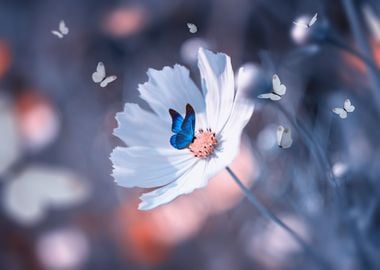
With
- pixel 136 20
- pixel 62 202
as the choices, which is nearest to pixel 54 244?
pixel 62 202

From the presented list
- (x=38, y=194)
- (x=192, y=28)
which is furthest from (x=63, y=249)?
(x=192, y=28)

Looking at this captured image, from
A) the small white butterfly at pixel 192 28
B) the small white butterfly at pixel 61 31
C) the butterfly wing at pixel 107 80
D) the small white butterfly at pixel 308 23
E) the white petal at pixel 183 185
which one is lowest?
the white petal at pixel 183 185

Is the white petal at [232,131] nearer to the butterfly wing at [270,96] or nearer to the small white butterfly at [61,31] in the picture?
the butterfly wing at [270,96]

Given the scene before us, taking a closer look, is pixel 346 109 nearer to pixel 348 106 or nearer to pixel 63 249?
pixel 348 106

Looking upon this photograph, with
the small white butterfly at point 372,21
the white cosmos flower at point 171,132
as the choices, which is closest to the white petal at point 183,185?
the white cosmos flower at point 171,132

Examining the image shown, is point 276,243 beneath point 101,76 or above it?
beneath

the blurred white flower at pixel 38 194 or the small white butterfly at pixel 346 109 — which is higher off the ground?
the blurred white flower at pixel 38 194
